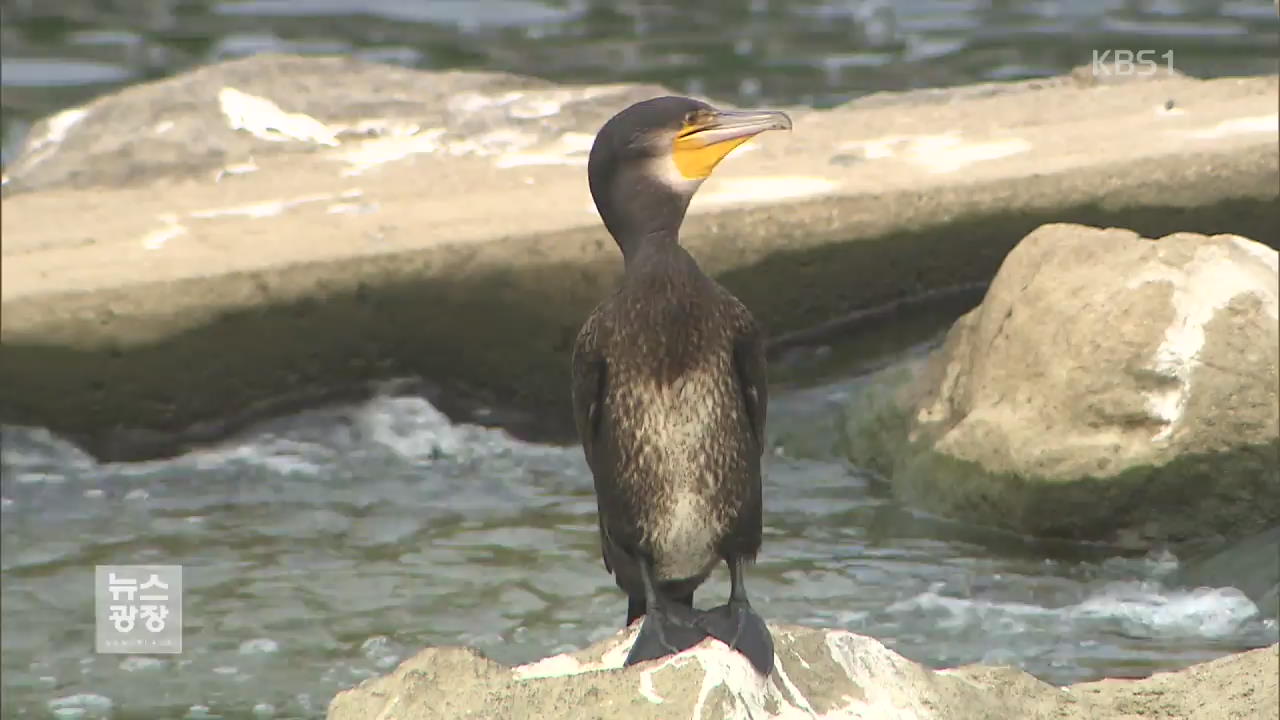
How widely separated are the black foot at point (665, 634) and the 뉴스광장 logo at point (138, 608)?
7.22 ft

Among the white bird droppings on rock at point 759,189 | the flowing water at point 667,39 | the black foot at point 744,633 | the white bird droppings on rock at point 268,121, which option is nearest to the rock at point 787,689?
the black foot at point 744,633

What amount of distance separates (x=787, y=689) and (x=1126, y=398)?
8.66 ft

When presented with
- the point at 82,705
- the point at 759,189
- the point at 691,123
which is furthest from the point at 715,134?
the point at 759,189

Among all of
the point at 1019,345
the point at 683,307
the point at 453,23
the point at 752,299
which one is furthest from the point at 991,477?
the point at 453,23

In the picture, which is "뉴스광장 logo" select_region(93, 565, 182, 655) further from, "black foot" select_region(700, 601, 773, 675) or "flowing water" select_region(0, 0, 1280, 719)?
"black foot" select_region(700, 601, 773, 675)

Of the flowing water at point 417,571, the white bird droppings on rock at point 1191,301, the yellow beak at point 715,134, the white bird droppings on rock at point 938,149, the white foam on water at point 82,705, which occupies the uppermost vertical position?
the yellow beak at point 715,134

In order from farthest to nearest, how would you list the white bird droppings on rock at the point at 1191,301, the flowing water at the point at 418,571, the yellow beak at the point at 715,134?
the white bird droppings on rock at the point at 1191,301
the flowing water at the point at 418,571
the yellow beak at the point at 715,134

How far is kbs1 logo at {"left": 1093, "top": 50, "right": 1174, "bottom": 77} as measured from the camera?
415 inches

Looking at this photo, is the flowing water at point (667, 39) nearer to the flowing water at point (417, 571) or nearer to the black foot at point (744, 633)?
the flowing water at point (417, 571)

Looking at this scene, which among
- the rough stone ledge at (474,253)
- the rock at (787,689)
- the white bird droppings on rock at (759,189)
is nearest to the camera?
the rock at (787,689)

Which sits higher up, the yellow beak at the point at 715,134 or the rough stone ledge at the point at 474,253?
the yellow beak at the point at 715,134

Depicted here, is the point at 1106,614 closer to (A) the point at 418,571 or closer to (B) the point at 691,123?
(A) the point at 418,571

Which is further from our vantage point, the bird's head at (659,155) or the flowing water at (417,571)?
the flowing water at (417,571)

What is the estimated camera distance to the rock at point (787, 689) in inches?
146
